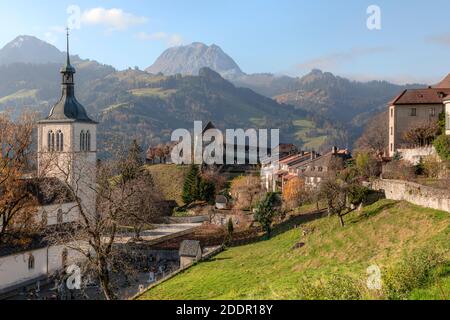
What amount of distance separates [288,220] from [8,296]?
25.6 m

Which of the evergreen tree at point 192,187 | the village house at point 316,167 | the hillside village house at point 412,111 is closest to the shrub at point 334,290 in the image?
the village house at point 316,167

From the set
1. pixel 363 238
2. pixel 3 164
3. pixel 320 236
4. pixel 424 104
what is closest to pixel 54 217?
pixel 3 164

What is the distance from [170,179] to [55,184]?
47.6 metres

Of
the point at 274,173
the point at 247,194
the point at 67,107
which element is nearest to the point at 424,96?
the point at 247,194

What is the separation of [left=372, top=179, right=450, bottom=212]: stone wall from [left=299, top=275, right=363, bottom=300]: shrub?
16014mm

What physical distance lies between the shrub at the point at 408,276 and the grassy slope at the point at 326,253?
518 cm

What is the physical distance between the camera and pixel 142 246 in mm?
47281

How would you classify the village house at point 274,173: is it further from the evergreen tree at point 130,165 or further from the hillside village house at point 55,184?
the hillside village house at point 55,184

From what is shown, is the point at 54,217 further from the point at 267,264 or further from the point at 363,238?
the point at 363,238

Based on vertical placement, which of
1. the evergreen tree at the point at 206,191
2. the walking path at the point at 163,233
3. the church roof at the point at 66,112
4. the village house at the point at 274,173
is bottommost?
the walking path at the point at 163,233

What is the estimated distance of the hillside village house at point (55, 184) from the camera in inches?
1403

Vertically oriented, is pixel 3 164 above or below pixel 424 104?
below

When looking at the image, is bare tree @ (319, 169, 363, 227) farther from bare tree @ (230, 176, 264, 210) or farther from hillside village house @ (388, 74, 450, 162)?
bare tree @ (230, 176, 264, 210)

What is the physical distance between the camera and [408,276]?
13.1 m
